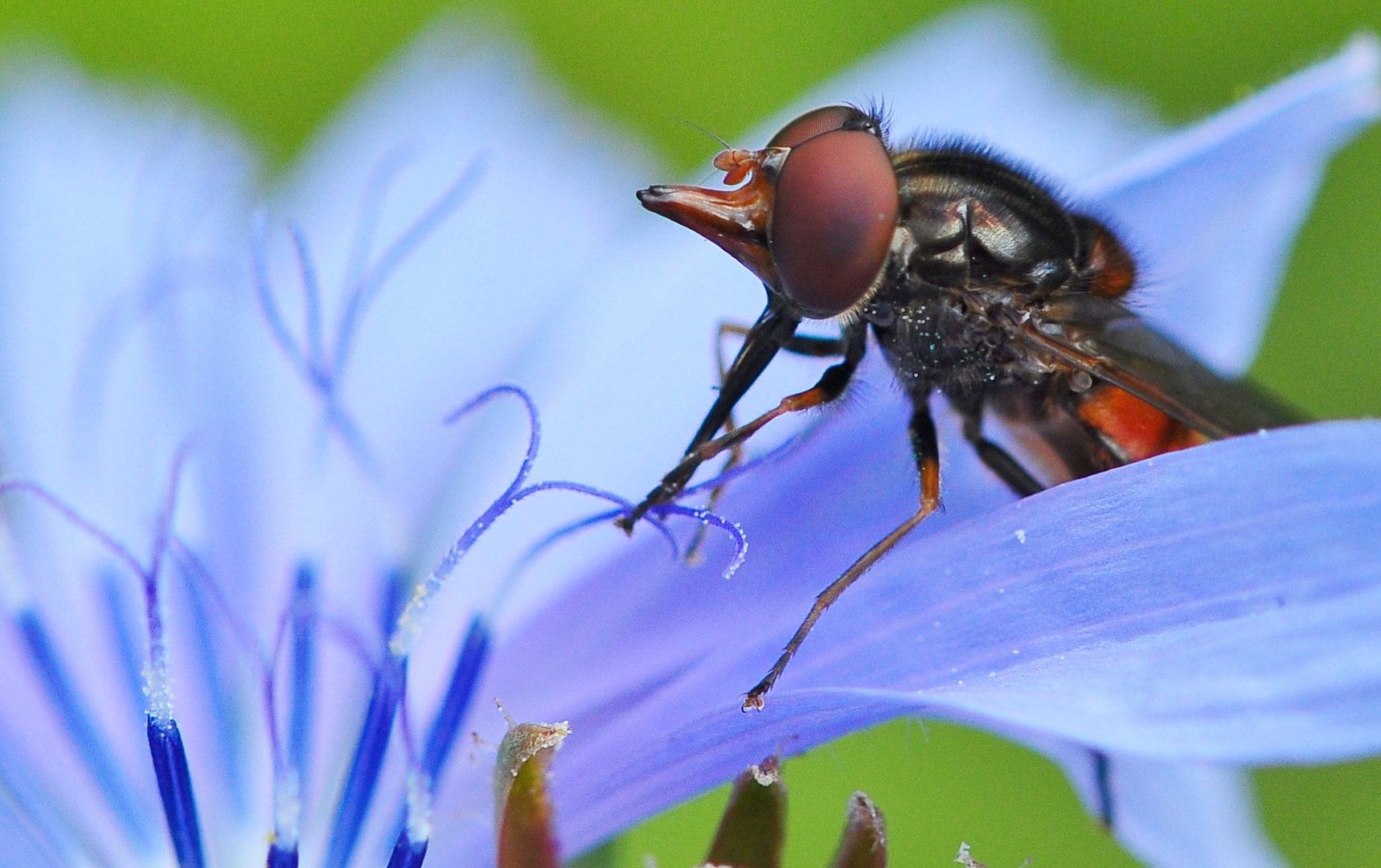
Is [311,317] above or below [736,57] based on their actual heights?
below

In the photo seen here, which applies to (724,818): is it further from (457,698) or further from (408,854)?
(457,698)

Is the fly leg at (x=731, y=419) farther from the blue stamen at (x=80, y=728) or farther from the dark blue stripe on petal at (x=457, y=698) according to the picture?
the blue stamen at (x=80, y=728)

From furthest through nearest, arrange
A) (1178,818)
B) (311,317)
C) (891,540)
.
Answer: (1178,818) → (311,317) → (891,540)

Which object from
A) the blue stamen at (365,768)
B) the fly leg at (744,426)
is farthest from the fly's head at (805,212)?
the blue stamen at (365,768)

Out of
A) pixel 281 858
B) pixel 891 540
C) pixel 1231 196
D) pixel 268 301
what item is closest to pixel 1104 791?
pixel 891 540

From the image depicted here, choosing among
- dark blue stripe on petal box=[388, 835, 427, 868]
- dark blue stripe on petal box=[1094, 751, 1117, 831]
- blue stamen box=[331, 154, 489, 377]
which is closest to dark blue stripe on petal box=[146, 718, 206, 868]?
dark blue stripe on petal box=[388, 835, 427, 868]

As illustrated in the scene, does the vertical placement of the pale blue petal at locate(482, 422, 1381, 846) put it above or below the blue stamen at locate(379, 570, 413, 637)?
below

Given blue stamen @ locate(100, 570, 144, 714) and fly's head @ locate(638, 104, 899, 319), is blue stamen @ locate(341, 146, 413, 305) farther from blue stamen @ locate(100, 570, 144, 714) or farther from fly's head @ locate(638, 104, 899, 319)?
fly's head @ locate(638, 104, 899, 319)
